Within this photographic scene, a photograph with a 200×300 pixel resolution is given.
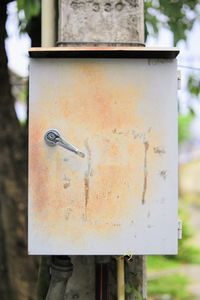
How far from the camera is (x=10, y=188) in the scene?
156 inches

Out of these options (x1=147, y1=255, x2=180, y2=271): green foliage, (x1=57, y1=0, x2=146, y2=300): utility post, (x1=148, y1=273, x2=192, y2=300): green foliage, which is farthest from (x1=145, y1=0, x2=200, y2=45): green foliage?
(x1=147, y1=255, x2=180, y2=271): green foliage

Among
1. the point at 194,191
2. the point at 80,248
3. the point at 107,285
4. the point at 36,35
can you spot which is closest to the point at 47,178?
the point at 80,248

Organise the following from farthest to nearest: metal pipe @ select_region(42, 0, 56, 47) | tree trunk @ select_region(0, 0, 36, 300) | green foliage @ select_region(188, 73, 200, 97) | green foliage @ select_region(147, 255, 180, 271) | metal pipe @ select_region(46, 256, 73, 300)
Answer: green foliage @ select_region(147, 255, 180, 271)
green foliage @ select_region(188, 73, 200, 97)
tree trunk @ select_region(0, 0, 36, 300)
metal pipe @ select_region(42, 0, 56, 47)
metal pipe @ select_region(46, 256, 73, 300)

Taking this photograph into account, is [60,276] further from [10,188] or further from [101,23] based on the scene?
[10,188]

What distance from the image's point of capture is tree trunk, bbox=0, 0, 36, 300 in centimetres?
393

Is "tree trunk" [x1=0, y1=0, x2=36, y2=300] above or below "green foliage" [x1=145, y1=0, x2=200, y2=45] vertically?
below

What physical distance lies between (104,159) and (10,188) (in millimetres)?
2006

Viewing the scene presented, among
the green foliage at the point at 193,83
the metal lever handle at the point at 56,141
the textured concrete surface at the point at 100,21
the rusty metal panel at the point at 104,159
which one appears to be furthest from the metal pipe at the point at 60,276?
the green foliage at the point at 193,83

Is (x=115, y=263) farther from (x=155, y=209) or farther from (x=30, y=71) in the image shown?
(x=30, y=71)

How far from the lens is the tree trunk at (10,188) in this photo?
Answer: 12.9 feet

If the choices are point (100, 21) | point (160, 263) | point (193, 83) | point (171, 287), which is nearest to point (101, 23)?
point (100, 21)

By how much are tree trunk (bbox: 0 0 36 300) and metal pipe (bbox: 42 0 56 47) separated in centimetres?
142

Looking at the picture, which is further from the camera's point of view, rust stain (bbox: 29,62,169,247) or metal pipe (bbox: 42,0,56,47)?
metal pipe (bbox: 42,0,56,47)

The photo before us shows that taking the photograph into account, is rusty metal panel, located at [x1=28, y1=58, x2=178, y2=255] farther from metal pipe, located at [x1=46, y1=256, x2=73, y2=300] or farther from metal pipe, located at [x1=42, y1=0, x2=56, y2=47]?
metal pipe, located at [x1=42, y1=0, x2=56, y2=47]
